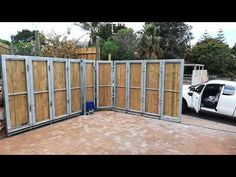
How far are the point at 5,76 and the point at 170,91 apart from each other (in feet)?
17.7

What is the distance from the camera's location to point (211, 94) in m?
8.49

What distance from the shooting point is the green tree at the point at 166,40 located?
20.4 m

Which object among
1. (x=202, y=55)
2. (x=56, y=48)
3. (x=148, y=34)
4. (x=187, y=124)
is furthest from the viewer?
(x=202, y=55)

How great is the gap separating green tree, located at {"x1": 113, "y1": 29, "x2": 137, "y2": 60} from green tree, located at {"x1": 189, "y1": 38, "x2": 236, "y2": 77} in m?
8.02

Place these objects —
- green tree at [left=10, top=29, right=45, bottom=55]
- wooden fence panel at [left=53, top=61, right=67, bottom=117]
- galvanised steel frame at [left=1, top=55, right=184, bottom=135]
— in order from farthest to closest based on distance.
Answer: green tree at [left=10, top=29, right=45, bottom=55], wooden fence panel at [left=53, top=61, right=67, bottom=117], galvanised steel frame at [left=1, top=55, right=184, bottom=135]

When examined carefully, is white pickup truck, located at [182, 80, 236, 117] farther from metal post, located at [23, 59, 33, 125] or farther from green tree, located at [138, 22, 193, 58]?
green tree, located at [138, 22, 193, 58]

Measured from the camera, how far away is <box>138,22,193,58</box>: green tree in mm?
20438

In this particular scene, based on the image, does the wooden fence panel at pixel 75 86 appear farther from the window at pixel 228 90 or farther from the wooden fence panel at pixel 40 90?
the window at pixel 228 90

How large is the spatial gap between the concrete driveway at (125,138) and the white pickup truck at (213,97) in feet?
1.89

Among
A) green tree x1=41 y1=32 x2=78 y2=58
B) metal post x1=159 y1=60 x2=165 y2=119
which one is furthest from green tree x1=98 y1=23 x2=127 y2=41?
metal post x1=159 y1=60 x2=165 y2=119

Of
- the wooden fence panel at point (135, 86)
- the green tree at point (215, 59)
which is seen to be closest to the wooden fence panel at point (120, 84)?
the wooden fence panel at point (135, 86)
